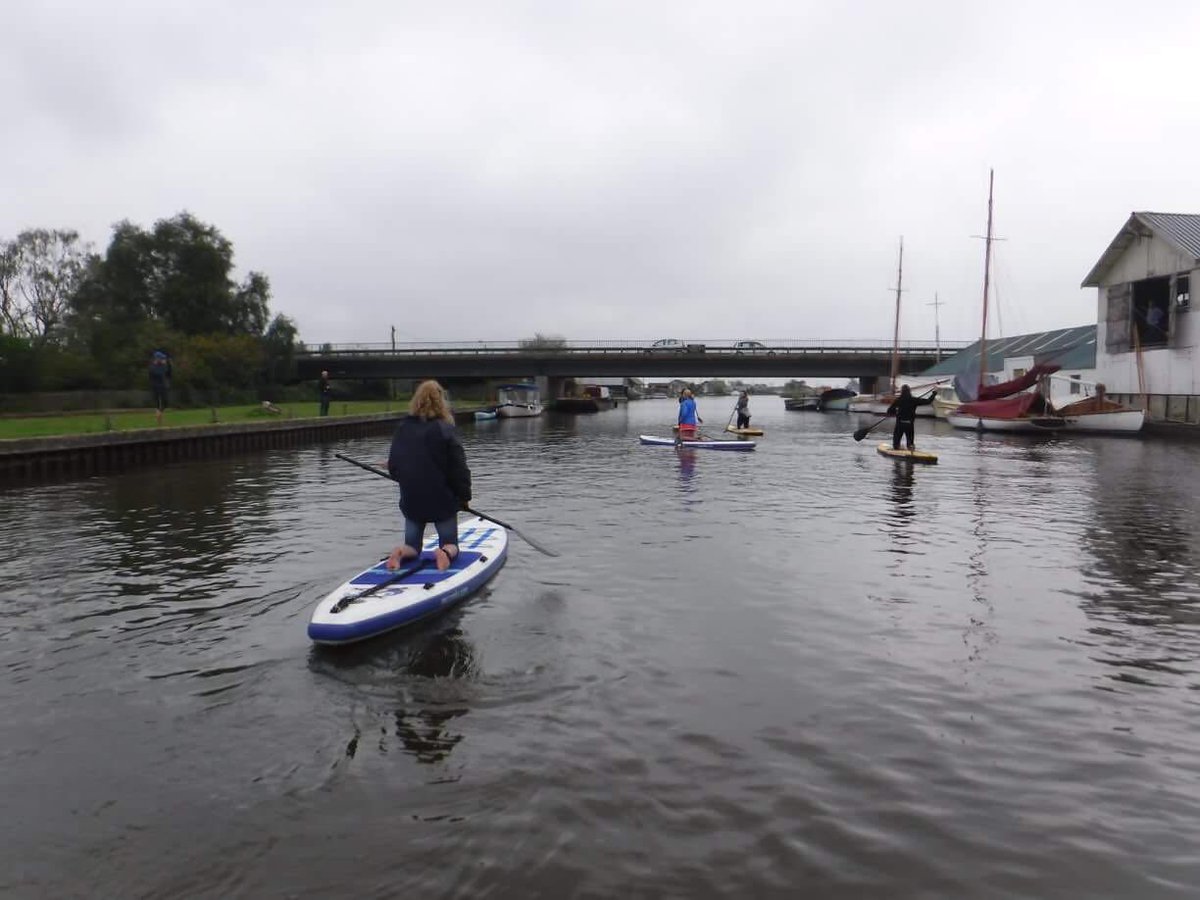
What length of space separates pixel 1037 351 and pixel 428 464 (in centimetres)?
6247

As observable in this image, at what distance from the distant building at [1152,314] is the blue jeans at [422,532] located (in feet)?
139

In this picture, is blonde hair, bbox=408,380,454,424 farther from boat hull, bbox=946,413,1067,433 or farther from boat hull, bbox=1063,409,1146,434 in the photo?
boat hull, bbox=946,413,1067,433

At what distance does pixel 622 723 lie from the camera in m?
5.76

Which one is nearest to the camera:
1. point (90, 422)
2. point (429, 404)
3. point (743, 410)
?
point (429, 404)

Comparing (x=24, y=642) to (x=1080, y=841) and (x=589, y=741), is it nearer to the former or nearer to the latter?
(x=589, y=741)

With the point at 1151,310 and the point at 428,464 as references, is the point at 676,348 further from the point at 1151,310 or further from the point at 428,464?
the point at 428,464

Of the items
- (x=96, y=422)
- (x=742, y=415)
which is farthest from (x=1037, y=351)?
(x=96, y=422)

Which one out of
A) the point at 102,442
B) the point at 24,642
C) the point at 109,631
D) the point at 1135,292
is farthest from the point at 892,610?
the point at 1135,292

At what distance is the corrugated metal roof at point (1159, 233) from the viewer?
3853 cm

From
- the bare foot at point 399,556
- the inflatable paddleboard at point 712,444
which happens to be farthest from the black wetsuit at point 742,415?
the bare foot at point 399,556

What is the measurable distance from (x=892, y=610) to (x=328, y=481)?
16401 mm

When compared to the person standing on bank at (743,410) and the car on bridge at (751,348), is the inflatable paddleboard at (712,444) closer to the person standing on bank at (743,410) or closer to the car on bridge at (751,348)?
the person standing on bank at (743,410)

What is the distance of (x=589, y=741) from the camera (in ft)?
17.9

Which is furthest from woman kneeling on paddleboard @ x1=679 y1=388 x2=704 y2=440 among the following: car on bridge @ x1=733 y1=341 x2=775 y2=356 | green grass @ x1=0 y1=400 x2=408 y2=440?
car on bridge @ x1=733 y1=341 x2=775 y2=356
